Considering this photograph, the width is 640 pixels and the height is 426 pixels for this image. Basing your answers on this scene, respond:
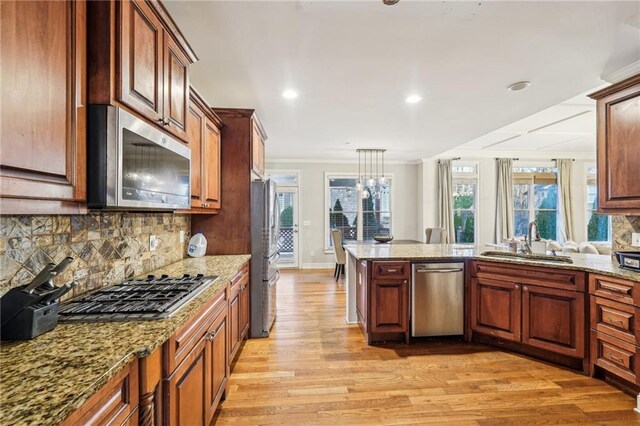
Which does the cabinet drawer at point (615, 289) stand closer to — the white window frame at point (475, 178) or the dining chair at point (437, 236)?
the dining chair at point (437, 236)

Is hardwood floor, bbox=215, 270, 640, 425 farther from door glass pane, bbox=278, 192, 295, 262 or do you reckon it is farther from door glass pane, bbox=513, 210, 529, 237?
door glass pane, bbox=513, 210, 529, 237

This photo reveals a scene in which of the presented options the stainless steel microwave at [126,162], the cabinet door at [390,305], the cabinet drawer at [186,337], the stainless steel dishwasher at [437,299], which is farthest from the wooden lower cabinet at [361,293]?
the stainless steel microwave at [126,162]

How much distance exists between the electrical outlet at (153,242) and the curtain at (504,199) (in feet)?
23.3

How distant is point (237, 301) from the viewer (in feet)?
8.52

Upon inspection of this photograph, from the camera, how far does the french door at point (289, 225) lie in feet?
23.7

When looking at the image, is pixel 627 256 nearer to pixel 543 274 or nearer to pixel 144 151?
pixel 543 274

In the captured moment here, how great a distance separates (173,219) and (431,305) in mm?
2670

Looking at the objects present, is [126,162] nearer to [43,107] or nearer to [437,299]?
[43,107]

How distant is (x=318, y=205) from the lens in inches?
287

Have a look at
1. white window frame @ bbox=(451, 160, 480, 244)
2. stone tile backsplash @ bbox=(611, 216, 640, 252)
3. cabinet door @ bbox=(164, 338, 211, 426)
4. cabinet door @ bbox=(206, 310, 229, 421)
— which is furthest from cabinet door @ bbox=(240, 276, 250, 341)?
white window frame @ bbox=(451, 160, 480, 244)

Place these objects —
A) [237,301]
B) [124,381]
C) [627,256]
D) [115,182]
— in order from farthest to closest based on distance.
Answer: [237,301], [627,256], [115,182], [124,381]

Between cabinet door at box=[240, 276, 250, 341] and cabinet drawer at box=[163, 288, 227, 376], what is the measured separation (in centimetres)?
102

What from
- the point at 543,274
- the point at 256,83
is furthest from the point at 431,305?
the point at 256,83

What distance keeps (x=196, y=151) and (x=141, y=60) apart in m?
1.16
